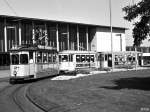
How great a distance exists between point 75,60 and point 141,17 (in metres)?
22.3

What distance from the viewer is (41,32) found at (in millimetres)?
51031

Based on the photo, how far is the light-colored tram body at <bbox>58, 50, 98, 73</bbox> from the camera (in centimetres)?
3345

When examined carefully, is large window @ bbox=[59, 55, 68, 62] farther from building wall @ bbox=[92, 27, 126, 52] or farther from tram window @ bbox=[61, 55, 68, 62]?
building wall @ bbox=[92, 27, 126, 52]

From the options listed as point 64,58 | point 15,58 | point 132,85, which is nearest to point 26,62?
point 15,58

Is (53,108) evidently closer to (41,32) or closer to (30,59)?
(30,59)

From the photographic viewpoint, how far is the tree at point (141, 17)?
1325 centimetres

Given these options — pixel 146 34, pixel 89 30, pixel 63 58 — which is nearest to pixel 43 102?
pixel 146 34

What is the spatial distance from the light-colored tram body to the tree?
778 inches

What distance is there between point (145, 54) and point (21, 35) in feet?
93.8

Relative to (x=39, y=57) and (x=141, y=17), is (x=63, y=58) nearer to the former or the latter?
(x=39, y=57)

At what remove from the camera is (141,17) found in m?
13.7

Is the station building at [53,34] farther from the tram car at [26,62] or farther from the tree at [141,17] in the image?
the tree at [141,17]

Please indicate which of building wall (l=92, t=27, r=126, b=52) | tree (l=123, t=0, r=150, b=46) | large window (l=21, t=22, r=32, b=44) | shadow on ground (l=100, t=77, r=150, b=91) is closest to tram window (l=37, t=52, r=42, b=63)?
shadow on ground (l=100, t=77, r=150, b=91)

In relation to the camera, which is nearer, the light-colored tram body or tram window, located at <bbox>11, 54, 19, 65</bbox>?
tram window, located at <bbox>11, 54, 19, 65</bbox>
